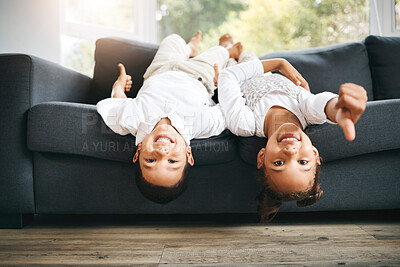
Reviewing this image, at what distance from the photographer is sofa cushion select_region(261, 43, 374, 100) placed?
1.84 m

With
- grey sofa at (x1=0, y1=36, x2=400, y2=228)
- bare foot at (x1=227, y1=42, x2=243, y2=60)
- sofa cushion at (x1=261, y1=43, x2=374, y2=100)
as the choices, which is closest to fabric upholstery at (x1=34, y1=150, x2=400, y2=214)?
grey sofa at (x1=0, y1=36, x2=400, y2=228)

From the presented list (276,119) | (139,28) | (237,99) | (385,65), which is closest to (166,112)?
(237,99)

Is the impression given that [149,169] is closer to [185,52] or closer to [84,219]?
[84,219]

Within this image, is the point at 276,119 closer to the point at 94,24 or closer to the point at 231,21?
the point at 94,24

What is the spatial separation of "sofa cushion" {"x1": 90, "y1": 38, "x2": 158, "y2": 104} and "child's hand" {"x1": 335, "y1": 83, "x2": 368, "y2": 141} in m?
1.33

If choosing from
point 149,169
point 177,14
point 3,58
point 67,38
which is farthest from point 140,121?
point 177,14

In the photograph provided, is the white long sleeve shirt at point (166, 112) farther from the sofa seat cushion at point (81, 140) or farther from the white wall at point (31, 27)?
the white wall at point (31, 27)

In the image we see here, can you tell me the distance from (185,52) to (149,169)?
3.54 feet

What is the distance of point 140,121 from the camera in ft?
4.30

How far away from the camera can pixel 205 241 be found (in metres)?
1.16

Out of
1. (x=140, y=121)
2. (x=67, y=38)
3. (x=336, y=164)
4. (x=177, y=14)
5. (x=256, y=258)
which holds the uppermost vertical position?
(x=177, y=14)

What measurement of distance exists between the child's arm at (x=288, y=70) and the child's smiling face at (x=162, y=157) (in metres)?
0.66

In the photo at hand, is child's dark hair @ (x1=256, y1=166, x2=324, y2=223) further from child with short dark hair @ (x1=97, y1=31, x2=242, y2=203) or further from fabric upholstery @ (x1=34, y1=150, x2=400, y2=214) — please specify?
child with short dark hair @ (x1=97, y1=31, x2=242, y2=203)

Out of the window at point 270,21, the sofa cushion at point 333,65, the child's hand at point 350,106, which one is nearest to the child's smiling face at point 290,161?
the child's hand at point 350,106
